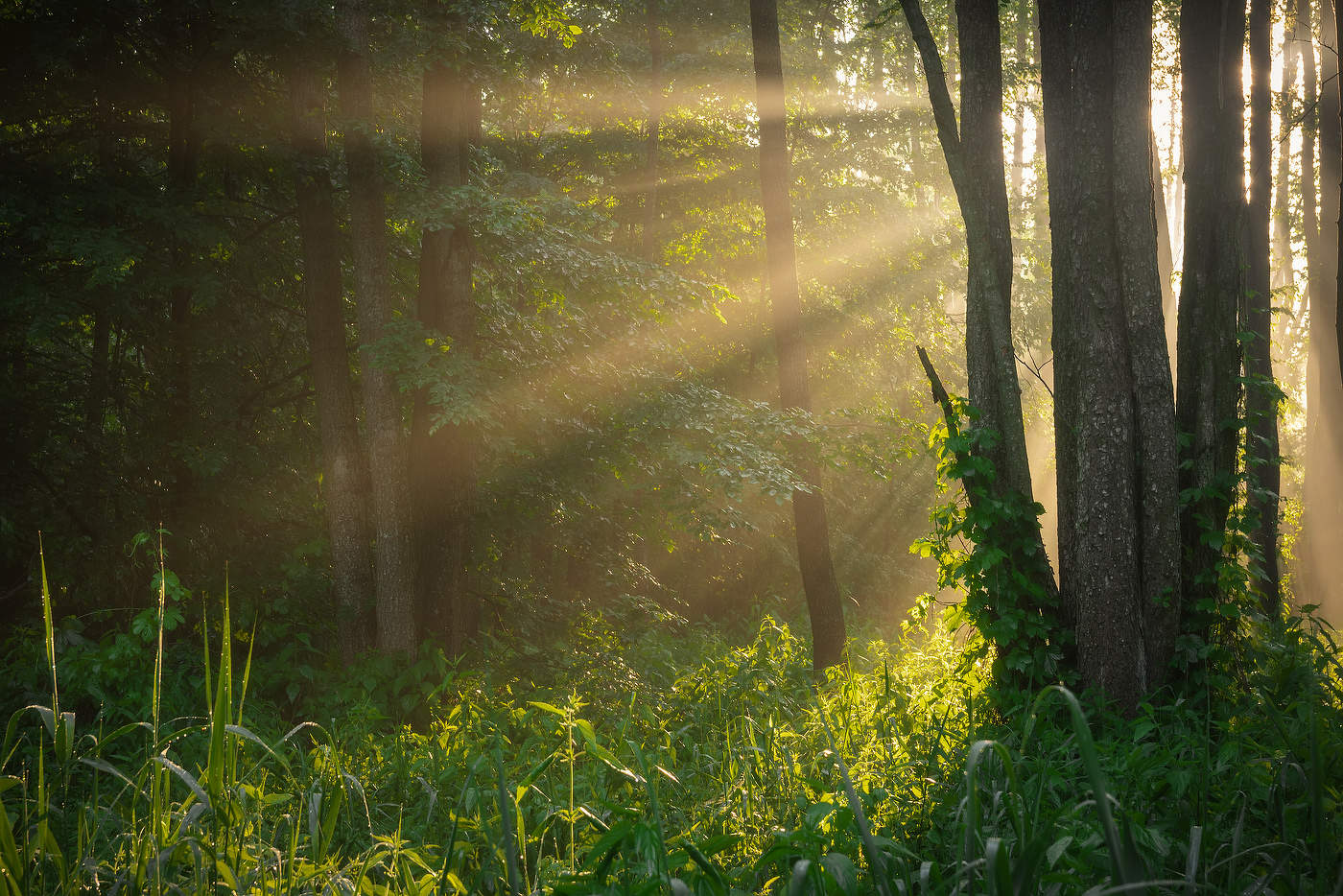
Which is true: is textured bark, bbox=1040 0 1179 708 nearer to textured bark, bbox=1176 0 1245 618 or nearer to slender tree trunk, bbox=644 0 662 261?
textured bark, bbox=1176 0 1245 618

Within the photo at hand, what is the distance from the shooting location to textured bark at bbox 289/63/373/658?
7.93 m

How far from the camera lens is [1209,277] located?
16.6ft

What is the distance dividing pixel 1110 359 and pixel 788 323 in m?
5.29

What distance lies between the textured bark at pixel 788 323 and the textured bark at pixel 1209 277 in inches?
183

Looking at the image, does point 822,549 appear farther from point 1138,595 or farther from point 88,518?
point 88,518

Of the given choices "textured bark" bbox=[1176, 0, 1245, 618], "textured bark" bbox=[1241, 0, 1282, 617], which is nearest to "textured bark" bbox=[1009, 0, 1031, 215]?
"textured bark" bbox=[1241, 0, 1282, 617]

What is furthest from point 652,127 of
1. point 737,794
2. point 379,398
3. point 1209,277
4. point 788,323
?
point 737,794

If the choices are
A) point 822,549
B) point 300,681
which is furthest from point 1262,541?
point 300,681

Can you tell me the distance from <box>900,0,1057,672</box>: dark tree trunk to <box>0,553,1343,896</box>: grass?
1114mm

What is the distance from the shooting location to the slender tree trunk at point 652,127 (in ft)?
43.7

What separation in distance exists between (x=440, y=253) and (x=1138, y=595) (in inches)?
263

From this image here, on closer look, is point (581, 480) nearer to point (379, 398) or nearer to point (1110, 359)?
point (379, 398)

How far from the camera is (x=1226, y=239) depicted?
5.05 meters

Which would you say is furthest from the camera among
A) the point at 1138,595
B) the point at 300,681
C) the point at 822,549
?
the point at 822,549
